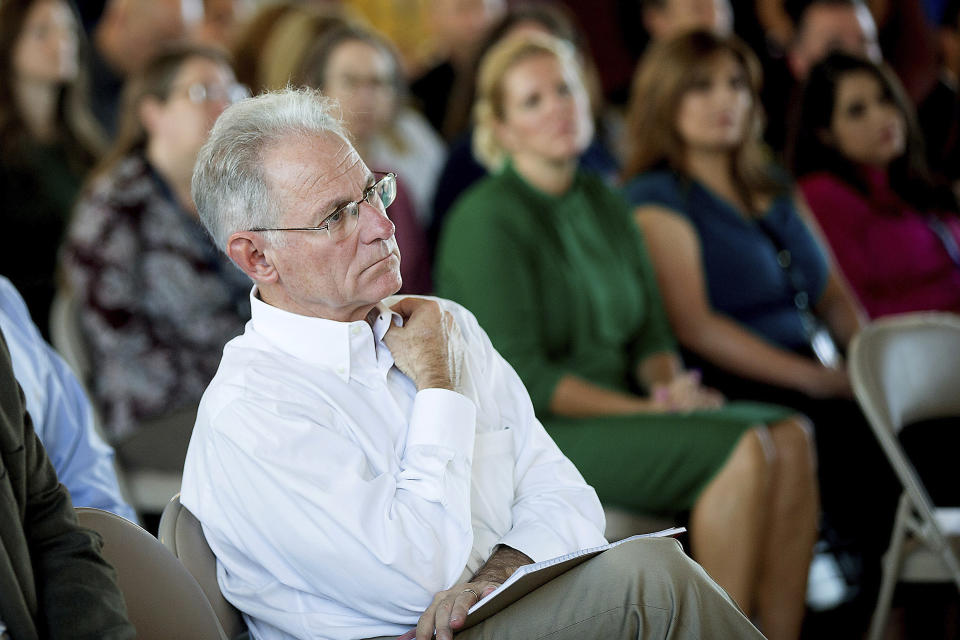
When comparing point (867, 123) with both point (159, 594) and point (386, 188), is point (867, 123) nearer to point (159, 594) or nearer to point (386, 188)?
point (386, 188)

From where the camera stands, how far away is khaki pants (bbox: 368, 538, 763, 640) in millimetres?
1371

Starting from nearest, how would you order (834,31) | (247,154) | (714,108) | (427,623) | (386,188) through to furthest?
(427,623) → (247,154) → (386,188) → (714,108) → (834,31)

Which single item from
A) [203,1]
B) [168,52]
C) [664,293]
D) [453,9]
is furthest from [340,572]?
[203,1]

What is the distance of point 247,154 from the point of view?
1.50 m

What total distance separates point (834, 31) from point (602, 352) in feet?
6.82

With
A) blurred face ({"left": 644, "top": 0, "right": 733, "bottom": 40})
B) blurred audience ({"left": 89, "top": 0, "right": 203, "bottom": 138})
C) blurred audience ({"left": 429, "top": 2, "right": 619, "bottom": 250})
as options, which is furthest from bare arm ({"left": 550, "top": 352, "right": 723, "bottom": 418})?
blurred face ({"left": 644, "top": 0, "right": 733, "bottom": 40})

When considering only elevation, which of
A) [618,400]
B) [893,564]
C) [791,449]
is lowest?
[893,564]

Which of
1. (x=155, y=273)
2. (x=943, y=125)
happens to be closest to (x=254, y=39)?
(x=155, y=273)

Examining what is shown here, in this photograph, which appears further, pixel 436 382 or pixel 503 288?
pixel 503 288

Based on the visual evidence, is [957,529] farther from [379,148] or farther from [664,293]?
[379,148]

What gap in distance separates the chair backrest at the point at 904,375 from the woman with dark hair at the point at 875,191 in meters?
0.85

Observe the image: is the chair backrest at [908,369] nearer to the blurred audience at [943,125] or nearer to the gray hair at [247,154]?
the gray hair at [247,154]

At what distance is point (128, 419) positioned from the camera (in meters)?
2.67

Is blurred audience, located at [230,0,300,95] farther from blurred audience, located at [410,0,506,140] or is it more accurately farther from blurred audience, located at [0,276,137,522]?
blurred audience, located at [0,276,137,522]
